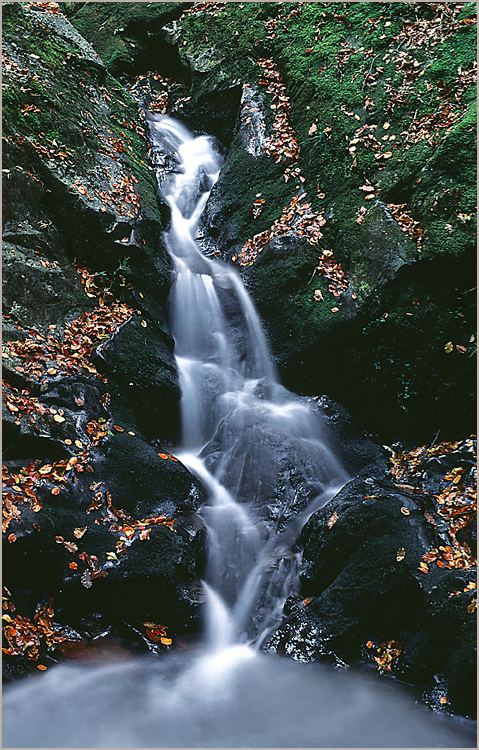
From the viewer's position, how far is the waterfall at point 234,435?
6117 mm

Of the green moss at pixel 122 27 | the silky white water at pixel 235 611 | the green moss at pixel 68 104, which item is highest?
the green moss at pixel 122 27

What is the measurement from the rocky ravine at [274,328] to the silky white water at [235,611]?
0.84ft

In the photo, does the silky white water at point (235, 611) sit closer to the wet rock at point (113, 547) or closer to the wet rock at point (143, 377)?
the wet rock at point (143, 377)

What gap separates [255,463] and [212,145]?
8131mm

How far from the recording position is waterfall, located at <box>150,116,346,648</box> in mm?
6117

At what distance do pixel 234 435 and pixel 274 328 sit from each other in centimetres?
196

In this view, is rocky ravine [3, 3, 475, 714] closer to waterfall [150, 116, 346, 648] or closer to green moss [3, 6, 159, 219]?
green moss [3, 6, 159, 219]

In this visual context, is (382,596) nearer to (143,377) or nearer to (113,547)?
(113,547)

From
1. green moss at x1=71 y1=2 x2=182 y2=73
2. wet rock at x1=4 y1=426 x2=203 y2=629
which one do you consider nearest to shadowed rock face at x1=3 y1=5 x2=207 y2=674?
wet rock at x1=4 y1=426 x2=203 y2=629

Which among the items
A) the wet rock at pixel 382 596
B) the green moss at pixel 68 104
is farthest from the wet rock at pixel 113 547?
the green moss at pixel 68 104

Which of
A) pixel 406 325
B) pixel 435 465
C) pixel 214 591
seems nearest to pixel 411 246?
pixel 406 325

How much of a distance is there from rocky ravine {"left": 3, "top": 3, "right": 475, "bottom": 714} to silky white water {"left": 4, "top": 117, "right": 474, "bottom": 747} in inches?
10.0

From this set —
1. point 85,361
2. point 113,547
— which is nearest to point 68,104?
point 85,361

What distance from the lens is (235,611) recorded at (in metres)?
5.97
